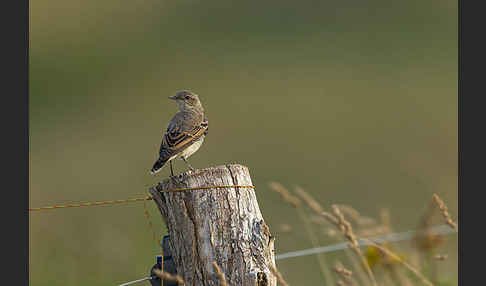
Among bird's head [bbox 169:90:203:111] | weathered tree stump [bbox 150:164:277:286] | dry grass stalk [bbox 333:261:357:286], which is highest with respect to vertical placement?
bird's head [bbox 169:90:203:111]

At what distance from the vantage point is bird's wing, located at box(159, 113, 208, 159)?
20.4 feet

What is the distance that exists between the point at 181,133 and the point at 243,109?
14.1 metres

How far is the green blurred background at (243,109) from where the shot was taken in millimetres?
11828

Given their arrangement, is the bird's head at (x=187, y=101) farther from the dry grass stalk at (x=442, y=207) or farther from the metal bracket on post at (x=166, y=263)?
A: the dry grass stalk at (x=442, y=207)

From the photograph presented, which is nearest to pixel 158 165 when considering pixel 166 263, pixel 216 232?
pixel 166 263

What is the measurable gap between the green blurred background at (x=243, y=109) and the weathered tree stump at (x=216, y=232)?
3.69m

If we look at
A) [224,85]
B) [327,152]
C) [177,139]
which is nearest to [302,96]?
[224,85]

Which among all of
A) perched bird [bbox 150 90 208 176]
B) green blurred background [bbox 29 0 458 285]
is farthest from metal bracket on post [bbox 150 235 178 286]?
green blurred background [bbox 29 0 458 285]

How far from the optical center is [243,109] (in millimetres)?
20469

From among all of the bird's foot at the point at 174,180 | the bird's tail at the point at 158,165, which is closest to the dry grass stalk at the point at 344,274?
the bird's foot at the point at 174,180

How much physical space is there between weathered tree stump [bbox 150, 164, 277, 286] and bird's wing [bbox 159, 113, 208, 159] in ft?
5.77

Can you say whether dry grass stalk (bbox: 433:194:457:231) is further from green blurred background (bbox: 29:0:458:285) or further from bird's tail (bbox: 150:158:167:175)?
green blurred background (bbox: 29:0:458:285)

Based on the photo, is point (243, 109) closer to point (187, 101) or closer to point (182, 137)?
point (187, 101)

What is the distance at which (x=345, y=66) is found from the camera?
25.5 m
